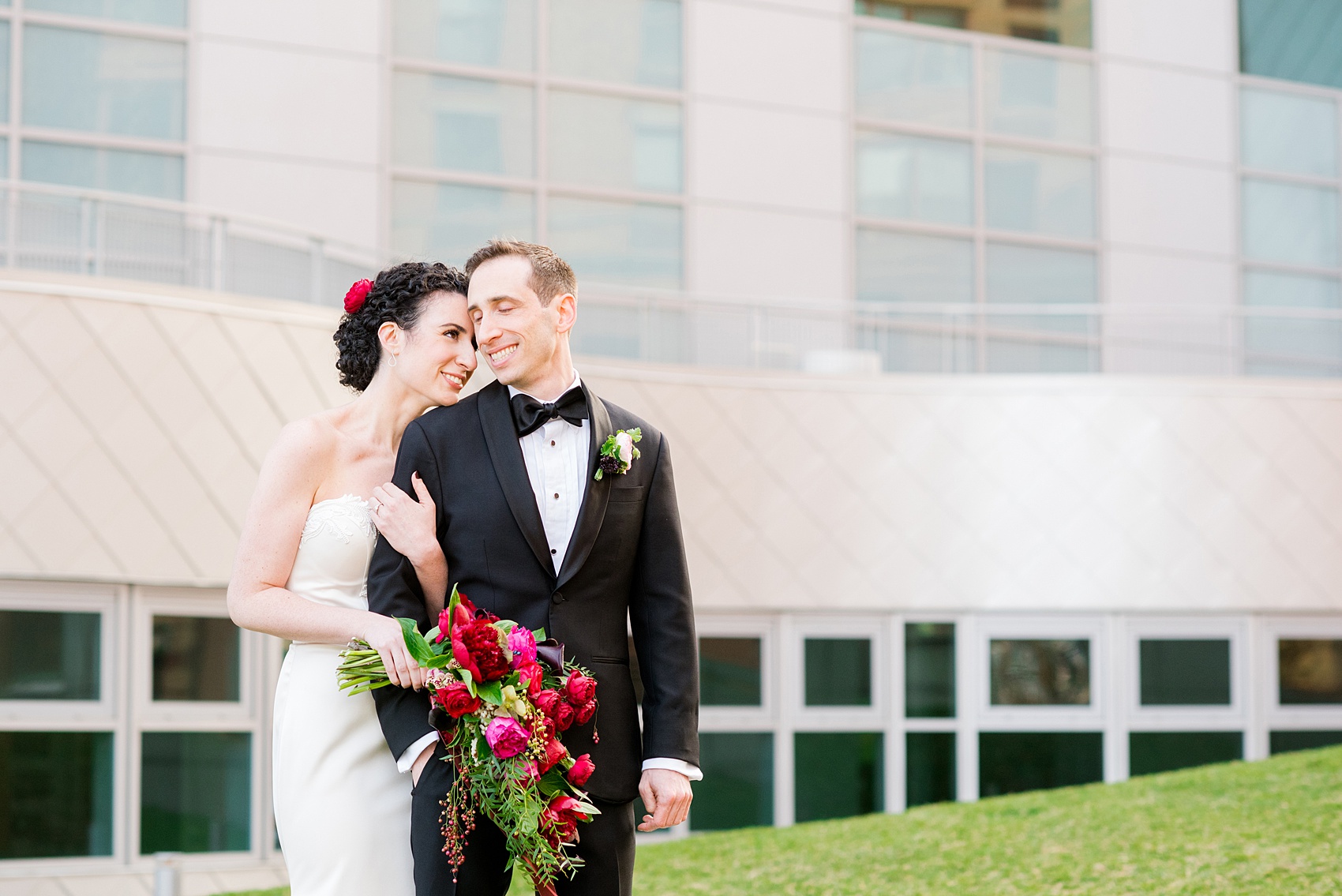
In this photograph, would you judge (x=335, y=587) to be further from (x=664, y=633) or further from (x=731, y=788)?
(x=731, y=788)

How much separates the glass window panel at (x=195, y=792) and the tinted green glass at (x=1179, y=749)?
7230mm

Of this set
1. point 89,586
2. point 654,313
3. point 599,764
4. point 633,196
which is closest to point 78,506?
point 89,586

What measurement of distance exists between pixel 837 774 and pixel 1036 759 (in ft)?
5.68

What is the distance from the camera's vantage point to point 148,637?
7.95m

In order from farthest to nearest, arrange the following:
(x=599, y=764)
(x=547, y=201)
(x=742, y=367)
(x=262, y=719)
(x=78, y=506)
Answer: (x=547, y=201) → (x=742, y=367) → (x=262, y=719) → (x=78, y=506) → (x=599, y=764)

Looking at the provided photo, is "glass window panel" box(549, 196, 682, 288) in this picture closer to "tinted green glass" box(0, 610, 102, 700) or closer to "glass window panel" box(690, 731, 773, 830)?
"glass window panel" box(690, 731, 773, 830)

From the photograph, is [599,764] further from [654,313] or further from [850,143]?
[850,143]

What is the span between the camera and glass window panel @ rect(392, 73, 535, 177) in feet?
39.3

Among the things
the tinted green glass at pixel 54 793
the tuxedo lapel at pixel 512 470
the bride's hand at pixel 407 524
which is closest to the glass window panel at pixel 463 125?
the tinted green glass at pixel 54 793

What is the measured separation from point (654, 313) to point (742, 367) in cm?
85

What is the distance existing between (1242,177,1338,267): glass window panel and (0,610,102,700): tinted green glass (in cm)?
1197

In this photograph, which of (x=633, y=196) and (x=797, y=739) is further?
(x=633, y=196)

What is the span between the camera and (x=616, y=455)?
9.31 ft

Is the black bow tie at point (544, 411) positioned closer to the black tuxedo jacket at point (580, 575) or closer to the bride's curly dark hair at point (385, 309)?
the black tuxedo jacket at point (580, 575)
